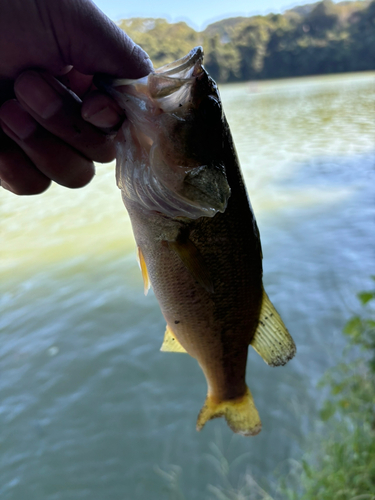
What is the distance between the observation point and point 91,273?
7.00m

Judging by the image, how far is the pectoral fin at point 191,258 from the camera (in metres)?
1.33

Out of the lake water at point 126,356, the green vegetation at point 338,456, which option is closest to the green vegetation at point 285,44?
the lake water at point 126,356

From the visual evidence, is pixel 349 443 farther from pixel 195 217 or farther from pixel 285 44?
pixel 285 44

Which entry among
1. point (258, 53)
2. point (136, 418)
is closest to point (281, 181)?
point (136, 418)

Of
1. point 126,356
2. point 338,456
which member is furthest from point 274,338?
point 126,356

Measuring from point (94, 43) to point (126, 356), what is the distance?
4.42 meters

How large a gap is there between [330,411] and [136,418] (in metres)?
2.19

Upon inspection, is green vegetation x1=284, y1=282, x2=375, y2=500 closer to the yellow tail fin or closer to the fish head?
the yellow tail fin

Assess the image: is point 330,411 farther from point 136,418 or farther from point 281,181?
point 281,181

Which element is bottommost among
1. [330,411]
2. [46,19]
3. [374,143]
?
[374,143]

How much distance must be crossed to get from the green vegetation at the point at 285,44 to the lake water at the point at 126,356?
52.5 meters

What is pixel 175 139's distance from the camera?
45.2 inches

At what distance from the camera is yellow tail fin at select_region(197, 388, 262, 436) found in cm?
182

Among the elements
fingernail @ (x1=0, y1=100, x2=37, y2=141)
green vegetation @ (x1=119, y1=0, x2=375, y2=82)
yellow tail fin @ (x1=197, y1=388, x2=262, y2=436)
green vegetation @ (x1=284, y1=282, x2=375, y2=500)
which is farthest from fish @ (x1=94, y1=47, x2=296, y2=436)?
green vegetation @ (x1=119, y1=0, x2=375, y2=82)
